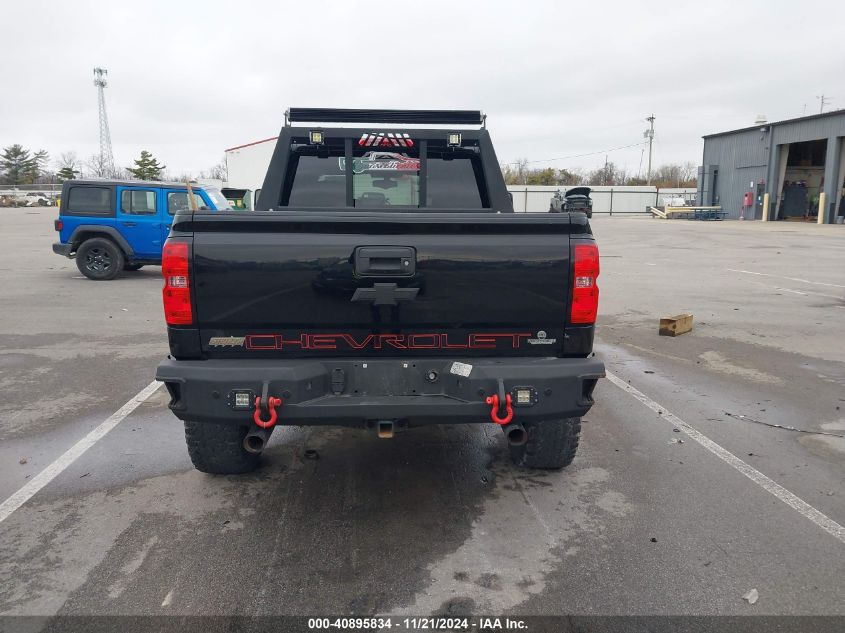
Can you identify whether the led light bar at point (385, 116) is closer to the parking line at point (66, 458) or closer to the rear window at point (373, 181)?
the rear window at point (373, 181)

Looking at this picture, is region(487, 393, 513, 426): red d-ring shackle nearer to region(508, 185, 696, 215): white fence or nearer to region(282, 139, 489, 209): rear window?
region(282, 139, 489, 209): rear window

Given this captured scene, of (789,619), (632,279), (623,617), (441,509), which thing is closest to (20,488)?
(441,509)

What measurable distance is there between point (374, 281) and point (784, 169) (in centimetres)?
4411

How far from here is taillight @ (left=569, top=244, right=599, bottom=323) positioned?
3184 millimetres

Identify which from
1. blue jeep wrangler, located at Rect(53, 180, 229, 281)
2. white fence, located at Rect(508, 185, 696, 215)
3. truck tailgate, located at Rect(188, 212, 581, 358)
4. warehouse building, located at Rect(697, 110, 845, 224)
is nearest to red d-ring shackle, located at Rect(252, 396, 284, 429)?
truck tailgate, located at Rect(188, 212, 581, 358)

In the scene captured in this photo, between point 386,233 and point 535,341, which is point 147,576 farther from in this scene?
point 535,341

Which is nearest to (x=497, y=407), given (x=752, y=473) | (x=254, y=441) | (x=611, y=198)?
(x=254, y=441)

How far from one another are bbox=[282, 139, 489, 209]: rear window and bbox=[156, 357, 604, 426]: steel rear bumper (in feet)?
7.43

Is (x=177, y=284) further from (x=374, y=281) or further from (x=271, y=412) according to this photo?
(x=374, y=281)

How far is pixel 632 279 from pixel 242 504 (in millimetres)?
12298

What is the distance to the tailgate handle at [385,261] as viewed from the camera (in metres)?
3.11

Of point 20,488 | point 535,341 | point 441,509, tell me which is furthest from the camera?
point 20,488

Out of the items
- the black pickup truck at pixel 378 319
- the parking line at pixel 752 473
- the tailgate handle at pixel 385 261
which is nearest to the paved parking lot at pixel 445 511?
the parking line at pixel 752 473

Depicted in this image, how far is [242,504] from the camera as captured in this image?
3.72 metres
